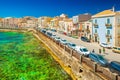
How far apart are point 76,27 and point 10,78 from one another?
64.6 meters

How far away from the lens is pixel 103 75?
2139 centimetres

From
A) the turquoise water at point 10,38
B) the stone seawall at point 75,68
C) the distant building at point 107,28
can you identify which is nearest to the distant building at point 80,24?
the distant building at point 107,28

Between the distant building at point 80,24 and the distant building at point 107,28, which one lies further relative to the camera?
the distant building at point 80,24

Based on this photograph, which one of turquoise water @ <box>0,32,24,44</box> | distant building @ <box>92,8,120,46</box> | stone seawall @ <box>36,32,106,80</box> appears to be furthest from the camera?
turquoise water @ <box>0,32,24,44</box>

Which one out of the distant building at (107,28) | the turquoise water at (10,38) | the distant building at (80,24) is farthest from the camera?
the turquoise water at (10,38)

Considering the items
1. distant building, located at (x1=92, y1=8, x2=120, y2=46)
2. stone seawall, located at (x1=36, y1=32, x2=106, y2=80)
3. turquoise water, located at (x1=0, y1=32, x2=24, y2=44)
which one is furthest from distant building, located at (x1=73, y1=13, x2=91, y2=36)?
stone seawall, located at (x1=36, y1=32, x2=106, y2=80)

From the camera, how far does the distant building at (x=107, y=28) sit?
51250mm

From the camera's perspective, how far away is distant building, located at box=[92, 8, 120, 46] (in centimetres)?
5125

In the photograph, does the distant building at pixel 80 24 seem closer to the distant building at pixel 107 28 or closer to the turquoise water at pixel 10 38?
the distant building at pixel 107 28

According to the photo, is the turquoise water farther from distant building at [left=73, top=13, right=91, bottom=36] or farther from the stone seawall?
the stone seawall

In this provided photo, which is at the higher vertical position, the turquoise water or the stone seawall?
the stone seawall

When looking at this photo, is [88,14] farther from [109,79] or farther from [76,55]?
[109,79]

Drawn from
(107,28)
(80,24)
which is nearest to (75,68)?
(107,28)

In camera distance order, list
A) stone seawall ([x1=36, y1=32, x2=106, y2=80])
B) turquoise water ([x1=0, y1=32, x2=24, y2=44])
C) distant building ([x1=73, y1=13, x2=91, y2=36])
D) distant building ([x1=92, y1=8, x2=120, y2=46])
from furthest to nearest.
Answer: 1. turquoise water ([x1=0, y1=32, x2=24, y2=44])
2. distant building ([x1=73, y1=13, x2=91, y2=36])
3. distant building ([x1=92, y1=8, x2=120, y2=46])
4. stone seawall ([x1=36, y1=32, x2=106, y2=80])
